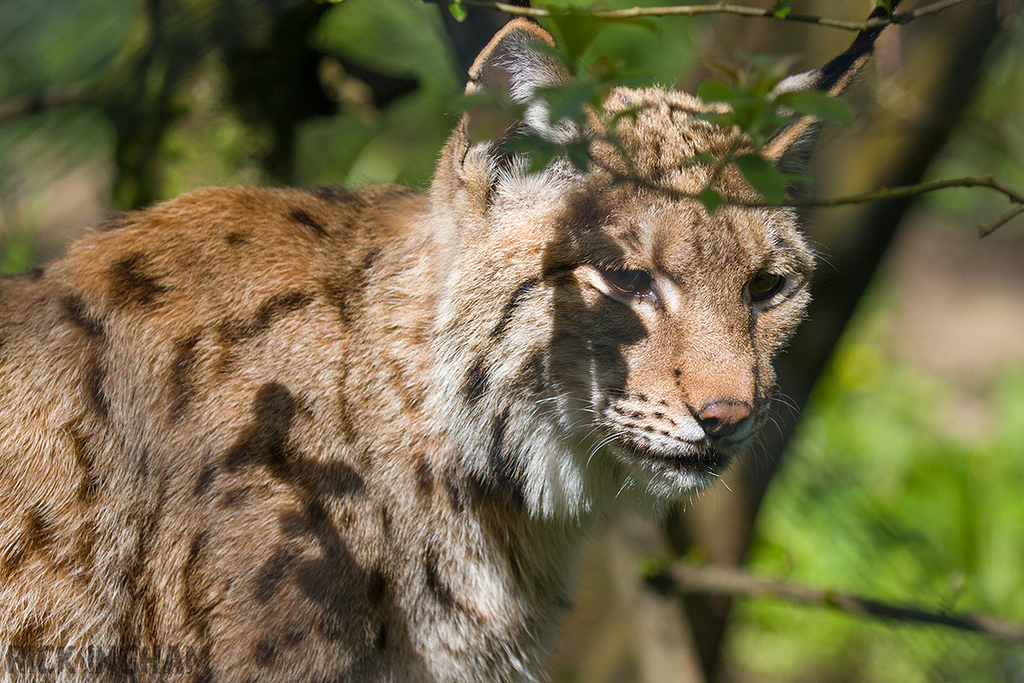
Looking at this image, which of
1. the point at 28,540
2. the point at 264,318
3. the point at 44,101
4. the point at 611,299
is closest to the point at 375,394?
the point at 264,318

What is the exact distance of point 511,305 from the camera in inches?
88.4

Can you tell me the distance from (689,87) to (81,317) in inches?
105

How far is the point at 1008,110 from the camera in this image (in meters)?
3.74

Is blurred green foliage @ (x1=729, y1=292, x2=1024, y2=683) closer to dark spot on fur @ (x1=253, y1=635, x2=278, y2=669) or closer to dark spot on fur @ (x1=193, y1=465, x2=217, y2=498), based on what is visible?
dark spot on fur @ (x1=253, y1=635, x2=278, y2=669)

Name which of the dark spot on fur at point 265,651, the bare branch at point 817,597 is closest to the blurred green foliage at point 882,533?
the bare branch at point 817,597

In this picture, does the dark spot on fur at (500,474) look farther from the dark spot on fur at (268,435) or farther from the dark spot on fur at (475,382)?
the dark spot on fur at (268,435)

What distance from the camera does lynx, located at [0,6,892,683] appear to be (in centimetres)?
214

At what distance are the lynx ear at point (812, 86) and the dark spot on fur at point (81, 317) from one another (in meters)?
1.83

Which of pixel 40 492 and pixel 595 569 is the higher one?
pixel 40 492

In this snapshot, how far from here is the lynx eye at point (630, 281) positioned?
2178 mm

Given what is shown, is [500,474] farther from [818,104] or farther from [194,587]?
[818,104]

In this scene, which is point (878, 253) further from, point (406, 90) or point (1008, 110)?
point (406, 90)

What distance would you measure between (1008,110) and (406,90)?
2.65m

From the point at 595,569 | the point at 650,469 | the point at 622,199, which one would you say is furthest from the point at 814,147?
the point at 595,569
